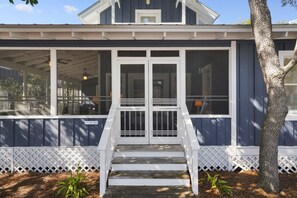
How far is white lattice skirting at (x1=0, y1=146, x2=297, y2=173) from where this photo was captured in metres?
6.09

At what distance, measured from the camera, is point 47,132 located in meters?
6.13

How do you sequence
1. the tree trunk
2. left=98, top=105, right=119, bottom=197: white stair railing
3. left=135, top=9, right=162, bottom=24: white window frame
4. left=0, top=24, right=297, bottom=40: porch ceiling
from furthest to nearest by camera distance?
left=135, top=9, right=162, bottom=24: white window frame < left=0, top=24, right=297, bottom=40: porch ceiling < the tree trunk < left=98, top=105, right=119, bottom=197: white stair railing

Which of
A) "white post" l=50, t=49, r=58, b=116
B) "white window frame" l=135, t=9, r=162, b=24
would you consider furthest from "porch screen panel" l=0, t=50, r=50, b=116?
"white window frame" l=135, t=9, r=162, b=24

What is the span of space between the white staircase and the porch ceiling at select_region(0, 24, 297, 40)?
257 cm

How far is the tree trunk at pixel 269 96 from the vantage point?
4727 mm

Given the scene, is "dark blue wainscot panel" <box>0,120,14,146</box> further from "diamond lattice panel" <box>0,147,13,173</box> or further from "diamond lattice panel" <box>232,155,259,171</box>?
"diamond lattice panel" <box>232,155,259,171</box>

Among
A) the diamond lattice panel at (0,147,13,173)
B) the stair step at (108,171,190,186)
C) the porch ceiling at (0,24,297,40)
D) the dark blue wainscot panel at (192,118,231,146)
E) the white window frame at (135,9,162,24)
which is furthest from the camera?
the white window frame at (135,9,162,24)

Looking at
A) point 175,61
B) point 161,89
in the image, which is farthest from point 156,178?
point 175,61

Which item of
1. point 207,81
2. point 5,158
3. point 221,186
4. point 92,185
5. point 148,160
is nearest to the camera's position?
point 221,186

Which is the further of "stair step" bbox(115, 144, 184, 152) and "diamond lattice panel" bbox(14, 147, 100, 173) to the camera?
"diamond lattice panel" bbox(14, 147, 100, 173)

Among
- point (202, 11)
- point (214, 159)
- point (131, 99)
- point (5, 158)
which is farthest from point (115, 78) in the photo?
point (202, 11)

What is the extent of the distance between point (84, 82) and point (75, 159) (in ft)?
6.16

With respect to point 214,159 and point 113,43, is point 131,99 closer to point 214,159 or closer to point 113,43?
point 113,43

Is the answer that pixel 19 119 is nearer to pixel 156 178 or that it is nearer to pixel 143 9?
pixel 156 178
